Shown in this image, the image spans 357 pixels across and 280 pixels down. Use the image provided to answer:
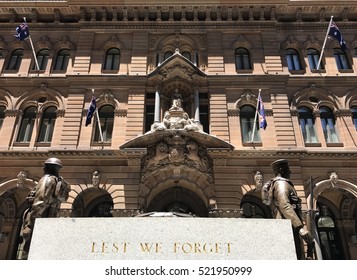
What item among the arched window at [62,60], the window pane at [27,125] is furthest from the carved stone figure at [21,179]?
the arched window at [62,60]

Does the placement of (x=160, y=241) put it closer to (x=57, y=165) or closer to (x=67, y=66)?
(x=57, y=165)

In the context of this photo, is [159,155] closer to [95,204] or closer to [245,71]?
[95,204]

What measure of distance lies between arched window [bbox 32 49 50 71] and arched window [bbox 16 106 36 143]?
131 inches

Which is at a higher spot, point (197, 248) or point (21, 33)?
point (21, 33)

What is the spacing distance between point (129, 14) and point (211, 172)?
1368 centimetres

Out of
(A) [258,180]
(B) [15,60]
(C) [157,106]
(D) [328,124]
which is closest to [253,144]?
(A) [258,180]

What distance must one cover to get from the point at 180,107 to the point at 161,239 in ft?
41.2

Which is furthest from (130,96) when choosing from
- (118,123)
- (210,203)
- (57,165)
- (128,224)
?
(128,224)

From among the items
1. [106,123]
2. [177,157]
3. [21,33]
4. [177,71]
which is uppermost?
[21,33]

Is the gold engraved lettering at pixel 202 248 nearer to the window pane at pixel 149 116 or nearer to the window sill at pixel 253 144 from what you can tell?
the window sill at pixel 253 144

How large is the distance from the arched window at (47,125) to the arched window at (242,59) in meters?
13.1

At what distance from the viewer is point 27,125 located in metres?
21.1

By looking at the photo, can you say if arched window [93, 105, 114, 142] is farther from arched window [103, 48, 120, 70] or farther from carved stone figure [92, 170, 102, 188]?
arched window [103, 48, 120, 70]

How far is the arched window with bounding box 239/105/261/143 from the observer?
19.9 metres
